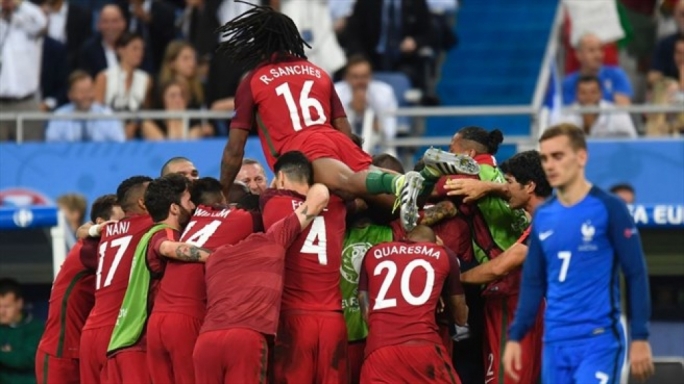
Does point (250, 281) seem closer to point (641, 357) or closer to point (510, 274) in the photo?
point (510, 274)

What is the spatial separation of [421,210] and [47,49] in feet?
A: 25.3

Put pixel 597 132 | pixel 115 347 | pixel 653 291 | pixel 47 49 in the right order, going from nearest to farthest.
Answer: pixel 115 347 < pixel 653 291 < pixel 597 132 < pixel 47 49

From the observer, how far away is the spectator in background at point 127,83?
19656 millimetres

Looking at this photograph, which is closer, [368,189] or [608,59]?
[368,189]

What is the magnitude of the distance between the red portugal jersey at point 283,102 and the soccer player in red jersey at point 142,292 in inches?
28.8

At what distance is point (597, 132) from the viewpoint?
18.7 meters

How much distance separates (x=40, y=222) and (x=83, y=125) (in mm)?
2997

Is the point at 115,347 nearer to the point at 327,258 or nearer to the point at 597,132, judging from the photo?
the point at 327,258

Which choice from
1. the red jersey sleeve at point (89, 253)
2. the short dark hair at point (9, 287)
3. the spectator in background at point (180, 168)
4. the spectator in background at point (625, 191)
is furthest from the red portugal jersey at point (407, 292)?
the spectator in background at point (625, 191)

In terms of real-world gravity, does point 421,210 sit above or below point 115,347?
above

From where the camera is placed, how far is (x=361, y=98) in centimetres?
1875

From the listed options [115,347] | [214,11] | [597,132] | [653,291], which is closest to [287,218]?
[115,347]

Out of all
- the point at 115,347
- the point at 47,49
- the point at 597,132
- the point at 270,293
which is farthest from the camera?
the point at 47,49

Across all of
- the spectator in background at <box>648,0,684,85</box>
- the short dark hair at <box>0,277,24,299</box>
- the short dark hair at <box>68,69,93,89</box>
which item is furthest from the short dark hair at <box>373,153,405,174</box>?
the spectator in background at <box>648,0,684,85</box>
